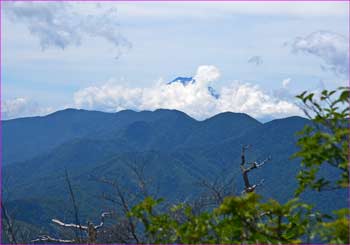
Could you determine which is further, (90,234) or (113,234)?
(113,234)

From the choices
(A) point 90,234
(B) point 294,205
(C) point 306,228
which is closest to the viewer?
(B) point 294,205

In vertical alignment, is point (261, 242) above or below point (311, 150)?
below

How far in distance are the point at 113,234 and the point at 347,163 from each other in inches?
150

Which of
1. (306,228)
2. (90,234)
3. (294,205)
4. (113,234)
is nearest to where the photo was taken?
(294,205)

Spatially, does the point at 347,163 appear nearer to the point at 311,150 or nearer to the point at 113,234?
the point at 311,150

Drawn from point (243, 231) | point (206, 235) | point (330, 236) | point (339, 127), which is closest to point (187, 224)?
point (206, 235)

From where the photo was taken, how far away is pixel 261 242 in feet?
17.2

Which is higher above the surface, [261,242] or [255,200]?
[255,200]

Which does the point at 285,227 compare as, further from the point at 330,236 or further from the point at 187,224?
the point at 187,224

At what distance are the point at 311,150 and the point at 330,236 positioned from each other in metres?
0.91

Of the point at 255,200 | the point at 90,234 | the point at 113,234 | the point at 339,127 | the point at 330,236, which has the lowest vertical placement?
the point at 113,234

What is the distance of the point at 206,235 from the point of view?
5555 mm

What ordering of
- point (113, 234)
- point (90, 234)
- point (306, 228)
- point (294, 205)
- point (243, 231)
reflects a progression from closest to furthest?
point (294, 205) → point (243, 231) → point (306, 228) → point (90, 234) → point (113, 234)

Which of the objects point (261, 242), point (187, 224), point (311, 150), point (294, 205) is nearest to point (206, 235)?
point (187, 224)
